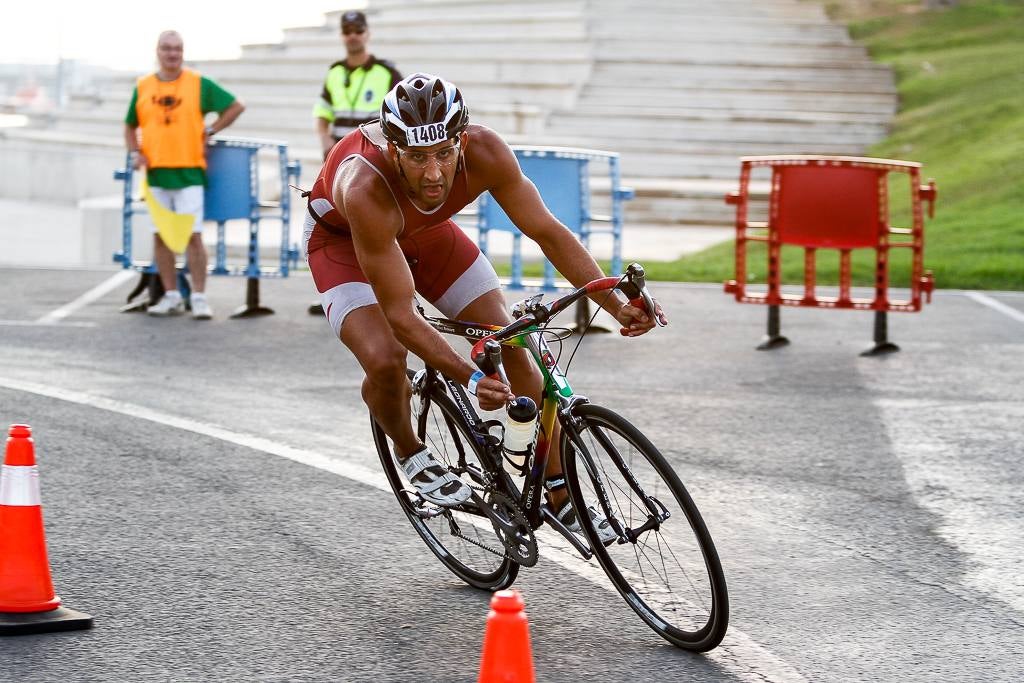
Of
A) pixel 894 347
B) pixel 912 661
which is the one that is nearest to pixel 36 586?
pixel 912 661

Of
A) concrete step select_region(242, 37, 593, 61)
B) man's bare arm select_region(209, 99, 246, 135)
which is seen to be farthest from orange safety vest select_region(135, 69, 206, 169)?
concrete step select_region(242, 37, 593, 61)

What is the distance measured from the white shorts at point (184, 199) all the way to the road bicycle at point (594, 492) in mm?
7103

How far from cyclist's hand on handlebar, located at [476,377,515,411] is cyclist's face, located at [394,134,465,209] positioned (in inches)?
28.4

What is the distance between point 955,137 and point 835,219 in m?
12.0

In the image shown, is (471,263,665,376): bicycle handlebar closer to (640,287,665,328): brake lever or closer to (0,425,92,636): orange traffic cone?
(640,287,665,328): brake lever

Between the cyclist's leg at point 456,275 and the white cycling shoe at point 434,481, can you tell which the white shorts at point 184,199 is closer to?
the cyclist's leg at point 456,275

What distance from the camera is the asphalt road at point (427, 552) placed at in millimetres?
4891

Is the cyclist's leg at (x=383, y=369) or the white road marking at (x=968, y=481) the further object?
the white road marking at (x=968, y=481)

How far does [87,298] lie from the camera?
13.4 m

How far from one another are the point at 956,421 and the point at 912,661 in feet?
13.2

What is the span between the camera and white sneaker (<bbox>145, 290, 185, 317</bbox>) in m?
12.4

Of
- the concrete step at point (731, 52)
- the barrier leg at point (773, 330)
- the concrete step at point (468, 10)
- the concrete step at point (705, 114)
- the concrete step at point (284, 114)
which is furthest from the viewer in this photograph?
the concrete step at point (468, 10)

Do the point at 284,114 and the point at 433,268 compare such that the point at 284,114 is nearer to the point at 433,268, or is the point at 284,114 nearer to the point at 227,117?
the point at 227,117

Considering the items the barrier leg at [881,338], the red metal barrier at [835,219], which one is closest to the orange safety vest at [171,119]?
the red metal barrier at [835,219]
